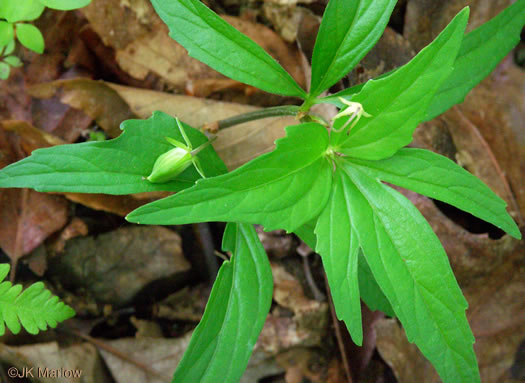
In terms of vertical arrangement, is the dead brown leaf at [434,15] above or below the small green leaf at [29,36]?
above

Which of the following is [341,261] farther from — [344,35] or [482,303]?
[482,303]

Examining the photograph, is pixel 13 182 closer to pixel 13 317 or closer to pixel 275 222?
pixel 13 317

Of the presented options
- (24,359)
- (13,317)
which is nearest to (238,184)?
(13,317)

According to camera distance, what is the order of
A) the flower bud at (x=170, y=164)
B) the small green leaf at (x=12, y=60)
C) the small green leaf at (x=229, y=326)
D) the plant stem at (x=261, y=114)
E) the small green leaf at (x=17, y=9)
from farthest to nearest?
the small green leaf at (x=12, y=60) < the small green leaf at (x=17, y=9) < the plant stem at (x=261, y=114) < the small green leaf at (x=229, y=326) < the flower bud at (x=170, y=164)

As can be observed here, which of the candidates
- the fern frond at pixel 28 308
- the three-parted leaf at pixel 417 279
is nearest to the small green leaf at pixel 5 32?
the fern frond at pixel 28 308

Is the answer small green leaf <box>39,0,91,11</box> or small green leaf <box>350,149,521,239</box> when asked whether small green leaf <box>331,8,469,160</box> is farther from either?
small green leaf <box>39,0,91,11</box>

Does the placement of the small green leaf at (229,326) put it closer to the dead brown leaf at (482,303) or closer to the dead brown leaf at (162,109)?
the dead brown leaf at (162,109)
